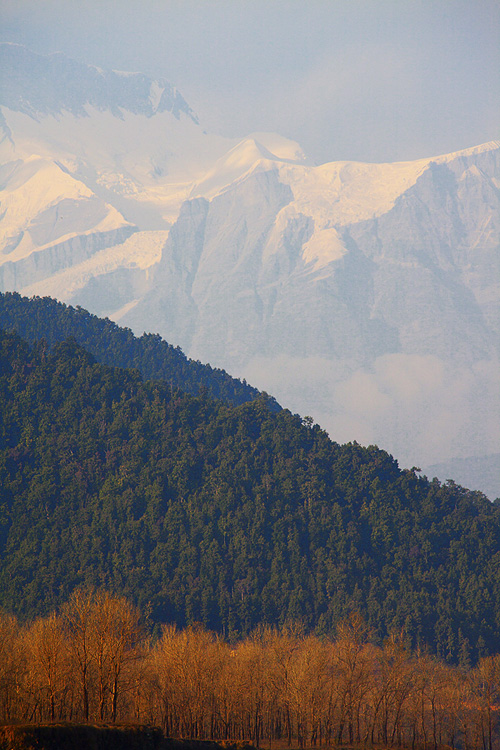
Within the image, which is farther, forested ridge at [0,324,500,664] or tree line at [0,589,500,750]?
forested ridge at [0,324,500,664]

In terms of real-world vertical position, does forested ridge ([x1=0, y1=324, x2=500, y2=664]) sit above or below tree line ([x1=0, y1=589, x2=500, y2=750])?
above

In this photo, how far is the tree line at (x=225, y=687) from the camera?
3145 inches

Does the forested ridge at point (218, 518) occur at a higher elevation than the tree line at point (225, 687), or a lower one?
higher

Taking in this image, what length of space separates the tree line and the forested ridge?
4322cm

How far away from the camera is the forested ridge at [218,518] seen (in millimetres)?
149250

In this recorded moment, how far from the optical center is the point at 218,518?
546ft

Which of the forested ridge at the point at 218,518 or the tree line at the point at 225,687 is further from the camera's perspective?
the forested ridge at the point at 218,518

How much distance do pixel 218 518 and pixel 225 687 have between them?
75456 millimetres

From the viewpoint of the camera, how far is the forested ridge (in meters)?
149

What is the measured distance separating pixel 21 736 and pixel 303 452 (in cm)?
12311

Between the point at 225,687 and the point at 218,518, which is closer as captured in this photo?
the point at 225,687

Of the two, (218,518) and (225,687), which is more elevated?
(218,518)

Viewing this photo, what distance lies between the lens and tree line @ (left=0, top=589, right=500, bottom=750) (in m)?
79.9

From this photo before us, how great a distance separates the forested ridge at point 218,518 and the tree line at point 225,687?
142 feet
